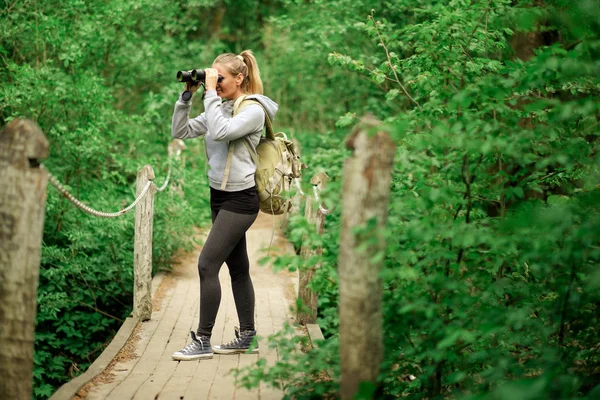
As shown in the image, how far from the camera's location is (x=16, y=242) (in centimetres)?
351

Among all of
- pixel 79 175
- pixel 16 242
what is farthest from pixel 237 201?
pixel 79 175

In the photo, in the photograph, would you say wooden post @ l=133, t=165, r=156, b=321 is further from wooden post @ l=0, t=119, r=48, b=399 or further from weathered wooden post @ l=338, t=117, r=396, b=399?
weathered wooden post @ l=338, t=117, r=396, b=399

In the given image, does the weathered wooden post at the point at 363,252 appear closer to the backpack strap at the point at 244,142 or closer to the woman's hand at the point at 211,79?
the backpack strap at the point at 244,142

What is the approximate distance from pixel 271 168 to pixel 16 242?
2.05 m

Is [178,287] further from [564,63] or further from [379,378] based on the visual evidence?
[564,63]

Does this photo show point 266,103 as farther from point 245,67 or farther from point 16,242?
point 16,242

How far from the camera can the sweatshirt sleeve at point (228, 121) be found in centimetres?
480

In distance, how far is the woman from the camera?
489 cm

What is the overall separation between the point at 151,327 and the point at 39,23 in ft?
15.7

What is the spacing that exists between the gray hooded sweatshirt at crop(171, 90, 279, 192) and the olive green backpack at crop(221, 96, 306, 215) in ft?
0.18

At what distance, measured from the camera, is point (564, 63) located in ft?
11.3

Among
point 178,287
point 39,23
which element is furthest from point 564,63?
point 39,23

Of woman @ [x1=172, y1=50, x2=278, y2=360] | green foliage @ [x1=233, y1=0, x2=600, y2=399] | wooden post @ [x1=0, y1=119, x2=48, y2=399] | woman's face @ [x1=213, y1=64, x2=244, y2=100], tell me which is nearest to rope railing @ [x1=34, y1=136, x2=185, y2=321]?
woman @ [x1=172, y1=50, x2=278, y2=360]

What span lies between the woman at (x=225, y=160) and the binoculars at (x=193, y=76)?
5 centimetres
